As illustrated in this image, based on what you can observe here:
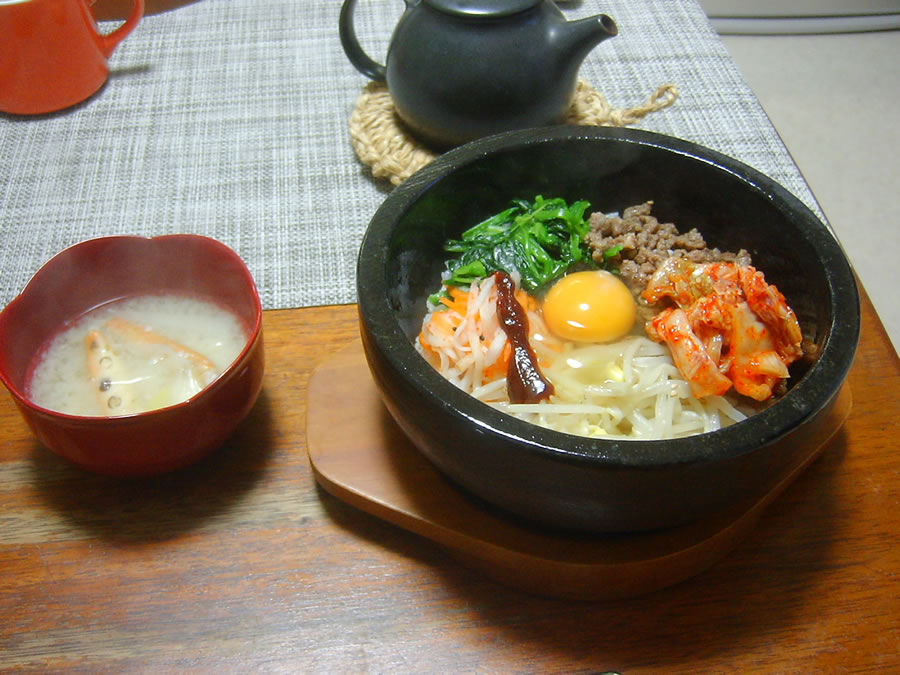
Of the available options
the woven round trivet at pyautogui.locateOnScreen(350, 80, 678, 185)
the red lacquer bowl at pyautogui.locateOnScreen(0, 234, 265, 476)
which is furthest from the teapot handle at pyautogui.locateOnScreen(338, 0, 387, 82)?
the red lacquer bowl at pyautogui.locateOnScreen(0, 234, 265, 476)

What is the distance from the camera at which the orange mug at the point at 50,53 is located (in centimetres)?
182

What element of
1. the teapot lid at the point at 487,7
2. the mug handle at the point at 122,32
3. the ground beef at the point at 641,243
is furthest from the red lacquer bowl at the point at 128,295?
the mug handle at the point at 122,32

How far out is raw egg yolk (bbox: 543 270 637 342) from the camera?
1.32 m

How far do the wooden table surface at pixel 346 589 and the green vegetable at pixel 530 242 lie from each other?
48cm

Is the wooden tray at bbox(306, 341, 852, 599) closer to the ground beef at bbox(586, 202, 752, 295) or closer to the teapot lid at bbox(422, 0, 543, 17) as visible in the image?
the ground beef at bbox(586, 202, 752, 295)

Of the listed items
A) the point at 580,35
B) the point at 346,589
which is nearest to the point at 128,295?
the point at 346,589

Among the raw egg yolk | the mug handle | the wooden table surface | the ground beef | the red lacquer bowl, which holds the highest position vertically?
the mug handle

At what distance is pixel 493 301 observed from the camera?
4.21 feet

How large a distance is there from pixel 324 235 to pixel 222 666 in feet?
3.23

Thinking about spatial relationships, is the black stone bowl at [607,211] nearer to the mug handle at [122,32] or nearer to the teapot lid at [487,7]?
the teapot lid at [487,7]

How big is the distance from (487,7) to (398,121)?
38 centimetres

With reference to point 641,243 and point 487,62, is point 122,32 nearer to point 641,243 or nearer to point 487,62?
point 487,62

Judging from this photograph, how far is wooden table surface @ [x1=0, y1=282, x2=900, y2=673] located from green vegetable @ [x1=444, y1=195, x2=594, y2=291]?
1.58 ft

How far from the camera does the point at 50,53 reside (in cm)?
193
